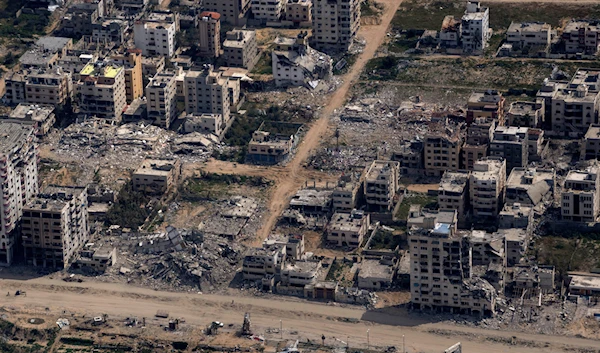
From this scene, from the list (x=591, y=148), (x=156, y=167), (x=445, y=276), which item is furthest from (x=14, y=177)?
(x=591, y=148)

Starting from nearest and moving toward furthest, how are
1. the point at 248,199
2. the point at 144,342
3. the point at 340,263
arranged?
the point at 144,342 → the point at 340,263 → the point at 248,199

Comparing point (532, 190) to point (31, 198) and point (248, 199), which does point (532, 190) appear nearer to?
point (248, 199)

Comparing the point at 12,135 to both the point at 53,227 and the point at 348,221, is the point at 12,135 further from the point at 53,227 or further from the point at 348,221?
the point at 348,221

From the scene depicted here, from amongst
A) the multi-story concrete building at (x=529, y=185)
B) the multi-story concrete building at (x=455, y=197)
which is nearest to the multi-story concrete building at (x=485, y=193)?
the multi-story concrete building at (x=455, y=197)

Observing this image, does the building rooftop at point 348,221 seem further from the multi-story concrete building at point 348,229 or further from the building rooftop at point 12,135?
the building rooftop at point 12,135

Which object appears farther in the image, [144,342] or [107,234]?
[107,234]

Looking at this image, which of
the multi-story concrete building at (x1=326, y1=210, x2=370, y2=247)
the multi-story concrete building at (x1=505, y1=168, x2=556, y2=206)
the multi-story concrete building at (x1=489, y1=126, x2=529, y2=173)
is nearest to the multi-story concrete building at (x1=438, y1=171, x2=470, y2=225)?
the multi-story concrete building at (x1=505, y1=168, x2=556, y2=206)

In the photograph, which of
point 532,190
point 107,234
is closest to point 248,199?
point 107,234
